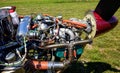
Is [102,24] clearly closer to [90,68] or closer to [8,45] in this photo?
[90,68]

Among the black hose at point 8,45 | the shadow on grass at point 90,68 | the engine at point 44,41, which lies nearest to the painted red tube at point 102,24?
the engine at point 44,41

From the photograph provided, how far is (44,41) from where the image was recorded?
7785 mm

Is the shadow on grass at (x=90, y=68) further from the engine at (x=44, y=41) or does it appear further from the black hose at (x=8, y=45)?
the black hose at (x=8, y=45)

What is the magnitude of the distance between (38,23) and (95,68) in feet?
11.5

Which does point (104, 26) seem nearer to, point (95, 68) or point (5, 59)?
point (95, 68)

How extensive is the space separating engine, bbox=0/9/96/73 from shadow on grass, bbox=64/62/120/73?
2.14 m

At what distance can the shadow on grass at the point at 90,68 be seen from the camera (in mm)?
10297

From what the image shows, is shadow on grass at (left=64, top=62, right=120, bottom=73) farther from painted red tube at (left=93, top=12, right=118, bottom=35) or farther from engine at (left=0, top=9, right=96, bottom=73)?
painted red tube at (left=93, top=12, right=118, bottom=35)

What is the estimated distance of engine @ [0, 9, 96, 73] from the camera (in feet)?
25.2

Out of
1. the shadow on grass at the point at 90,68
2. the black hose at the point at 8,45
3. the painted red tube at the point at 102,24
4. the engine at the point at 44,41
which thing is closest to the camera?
the black hose at the point at 8,45

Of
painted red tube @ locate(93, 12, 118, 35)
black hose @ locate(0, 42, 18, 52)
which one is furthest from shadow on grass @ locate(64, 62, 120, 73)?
black hose @ locate(0, 42, 18, 52)

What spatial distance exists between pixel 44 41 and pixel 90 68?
3.46m

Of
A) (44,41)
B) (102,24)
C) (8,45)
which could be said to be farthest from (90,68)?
(8,45)

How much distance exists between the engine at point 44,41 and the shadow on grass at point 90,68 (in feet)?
7.03
